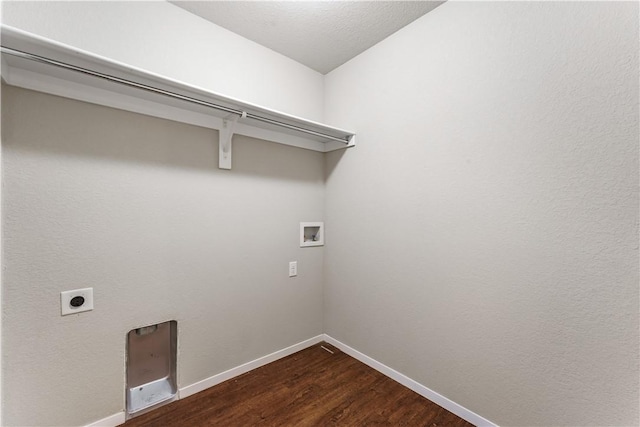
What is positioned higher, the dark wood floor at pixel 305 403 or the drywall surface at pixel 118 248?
the drywall surface at pixel 118 248

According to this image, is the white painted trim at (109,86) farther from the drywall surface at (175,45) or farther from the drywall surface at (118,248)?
the drywall surface at (175,45)

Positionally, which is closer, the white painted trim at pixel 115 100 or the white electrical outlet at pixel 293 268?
the white painted trim at pixel 115 100

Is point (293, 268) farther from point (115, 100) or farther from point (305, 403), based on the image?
point (115, 100)

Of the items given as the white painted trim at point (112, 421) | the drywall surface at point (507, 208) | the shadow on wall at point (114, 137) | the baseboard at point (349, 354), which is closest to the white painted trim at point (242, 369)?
the baseboard at point (349, 354)

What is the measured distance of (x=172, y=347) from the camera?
5.59 ft

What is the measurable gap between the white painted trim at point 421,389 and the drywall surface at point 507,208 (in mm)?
32

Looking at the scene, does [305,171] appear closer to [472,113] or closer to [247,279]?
[247,279]

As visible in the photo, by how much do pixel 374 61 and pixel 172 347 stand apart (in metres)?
2.43

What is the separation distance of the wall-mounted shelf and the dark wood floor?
1493 mm

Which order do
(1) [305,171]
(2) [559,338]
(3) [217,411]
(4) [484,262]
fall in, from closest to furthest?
(2) [559,338] < (4) [484,262] < (3) [217,411] < (1) [305,171]

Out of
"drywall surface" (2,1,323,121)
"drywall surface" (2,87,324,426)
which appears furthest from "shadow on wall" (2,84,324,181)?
"drywall surface" (2,1,323,121)

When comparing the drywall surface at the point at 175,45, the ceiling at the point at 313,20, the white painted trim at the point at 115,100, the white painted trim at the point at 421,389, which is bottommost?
the white painted trim at the point at 421,389

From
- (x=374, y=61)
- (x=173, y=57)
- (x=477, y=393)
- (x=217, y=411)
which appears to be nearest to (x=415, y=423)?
(x=477, y=393)

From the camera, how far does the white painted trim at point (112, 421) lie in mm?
1409
